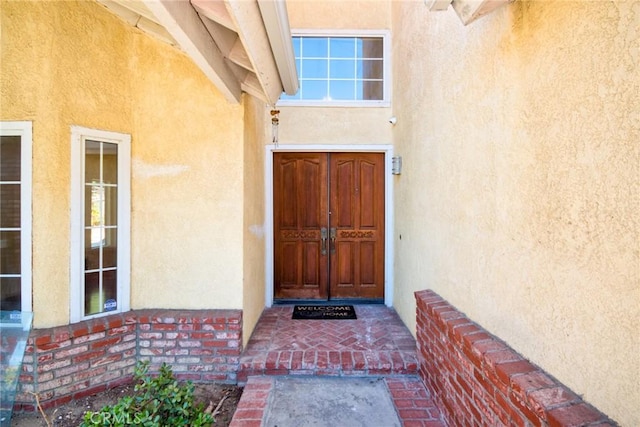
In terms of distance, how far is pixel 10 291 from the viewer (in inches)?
115

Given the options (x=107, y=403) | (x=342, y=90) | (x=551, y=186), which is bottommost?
(x=107, y=403)

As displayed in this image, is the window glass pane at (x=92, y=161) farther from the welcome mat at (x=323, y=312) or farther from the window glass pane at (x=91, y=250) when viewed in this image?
the welcome mat at (x=323, y=312)

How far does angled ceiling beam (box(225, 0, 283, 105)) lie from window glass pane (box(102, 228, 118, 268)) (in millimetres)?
2211

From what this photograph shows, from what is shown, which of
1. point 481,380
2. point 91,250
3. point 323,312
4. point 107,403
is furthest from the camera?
point 323,312

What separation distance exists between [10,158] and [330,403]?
3.73m

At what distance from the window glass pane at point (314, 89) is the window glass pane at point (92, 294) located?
4007 millimetres

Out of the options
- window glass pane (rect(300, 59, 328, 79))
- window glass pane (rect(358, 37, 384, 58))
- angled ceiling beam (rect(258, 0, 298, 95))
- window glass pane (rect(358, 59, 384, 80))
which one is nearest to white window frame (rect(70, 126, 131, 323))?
angled ceiling beam (rect(258, 0, 298, 95))

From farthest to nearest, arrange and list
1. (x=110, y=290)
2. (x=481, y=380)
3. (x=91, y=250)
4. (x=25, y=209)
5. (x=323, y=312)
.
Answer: (x=323, y=312) → (x=110, y=290) → (x=91, y=250) → (x=25, y=209) → (x=481, y=380)

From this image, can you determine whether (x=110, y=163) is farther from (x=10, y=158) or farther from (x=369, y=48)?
(x=369, y=48)

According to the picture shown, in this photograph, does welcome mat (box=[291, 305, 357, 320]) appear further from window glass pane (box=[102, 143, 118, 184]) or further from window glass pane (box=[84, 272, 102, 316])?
window glass pane (box=[102, 143, 118, 184])

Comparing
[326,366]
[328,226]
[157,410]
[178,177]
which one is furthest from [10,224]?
[328,226]

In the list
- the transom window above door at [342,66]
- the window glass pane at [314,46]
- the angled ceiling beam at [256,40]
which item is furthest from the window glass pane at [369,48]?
the angled ceiling beam at [256,40]

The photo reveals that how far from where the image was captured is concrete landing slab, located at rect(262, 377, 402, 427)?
2730 mm

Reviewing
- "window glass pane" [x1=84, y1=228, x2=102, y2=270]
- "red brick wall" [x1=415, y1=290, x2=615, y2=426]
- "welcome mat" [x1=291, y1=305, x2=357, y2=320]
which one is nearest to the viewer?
"red brick wall" [x1=415, y1=290, x2=615, y2=426]
